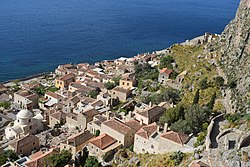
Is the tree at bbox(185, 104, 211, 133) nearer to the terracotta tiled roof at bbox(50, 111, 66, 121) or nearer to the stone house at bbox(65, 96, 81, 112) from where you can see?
the terracotta tiled roof at bbox(50, 111, 66, 121)

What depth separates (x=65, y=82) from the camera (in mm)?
65562

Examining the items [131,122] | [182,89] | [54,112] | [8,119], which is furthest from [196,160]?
[8,119]

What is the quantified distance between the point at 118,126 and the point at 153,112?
17.9 ft

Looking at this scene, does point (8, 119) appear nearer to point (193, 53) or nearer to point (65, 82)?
point (65, 82)

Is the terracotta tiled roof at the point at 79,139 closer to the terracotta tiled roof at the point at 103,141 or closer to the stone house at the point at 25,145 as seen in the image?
the terracotta tiled roof at the point at 103,141

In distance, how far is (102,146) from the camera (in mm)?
33375

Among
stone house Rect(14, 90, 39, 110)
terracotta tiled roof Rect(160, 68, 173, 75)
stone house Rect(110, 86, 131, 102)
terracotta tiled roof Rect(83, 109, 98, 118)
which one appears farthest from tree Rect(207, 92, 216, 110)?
stone house Rect(14, 90, 39, 110)

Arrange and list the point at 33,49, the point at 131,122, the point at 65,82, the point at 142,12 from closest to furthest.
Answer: the point at 131,122 < the point at 65,82 < the point at 33,49 < the point at 142,12

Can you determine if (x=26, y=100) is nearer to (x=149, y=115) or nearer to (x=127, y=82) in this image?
(x=127, y=82)

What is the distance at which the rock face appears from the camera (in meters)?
35.3

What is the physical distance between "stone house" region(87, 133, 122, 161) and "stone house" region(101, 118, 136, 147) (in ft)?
1.83

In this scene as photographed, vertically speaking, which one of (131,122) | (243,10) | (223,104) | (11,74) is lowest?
(11,74)

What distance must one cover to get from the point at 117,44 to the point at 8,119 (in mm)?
77459

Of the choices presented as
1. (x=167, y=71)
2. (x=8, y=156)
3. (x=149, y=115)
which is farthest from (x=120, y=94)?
(x=8, y=156)
